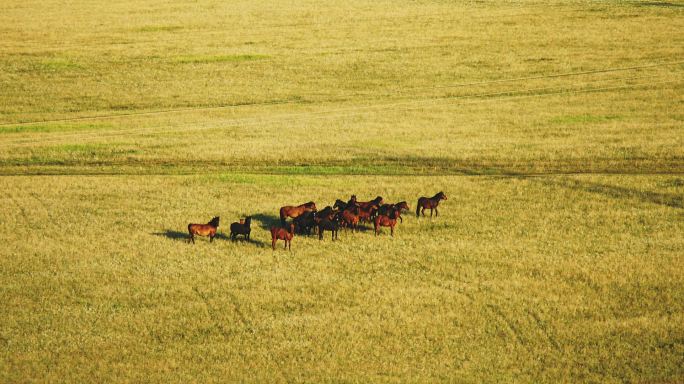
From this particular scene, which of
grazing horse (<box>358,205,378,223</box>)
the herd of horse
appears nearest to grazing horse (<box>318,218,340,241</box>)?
the herd of horse

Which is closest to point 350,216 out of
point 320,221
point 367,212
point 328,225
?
point 367,212

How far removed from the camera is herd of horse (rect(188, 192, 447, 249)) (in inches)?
655

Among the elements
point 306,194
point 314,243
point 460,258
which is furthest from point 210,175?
point 460,258

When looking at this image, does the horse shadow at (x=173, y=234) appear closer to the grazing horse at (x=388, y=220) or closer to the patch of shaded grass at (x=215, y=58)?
the grazing horse at (x=388, y=220)

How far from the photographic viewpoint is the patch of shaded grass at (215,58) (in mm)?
44844

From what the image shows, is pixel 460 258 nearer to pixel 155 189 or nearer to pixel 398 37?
pixel 155 189

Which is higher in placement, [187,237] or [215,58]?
[215,58]

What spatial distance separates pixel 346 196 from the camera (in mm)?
20609

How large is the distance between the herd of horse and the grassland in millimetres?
380

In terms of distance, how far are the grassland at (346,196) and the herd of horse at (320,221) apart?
38cm

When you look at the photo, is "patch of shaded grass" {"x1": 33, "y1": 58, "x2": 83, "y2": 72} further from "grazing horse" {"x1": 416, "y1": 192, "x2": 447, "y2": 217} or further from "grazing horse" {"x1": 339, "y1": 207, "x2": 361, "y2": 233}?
"grazing horse" {"x1": 339, "y1": 207, "x2": 361, "y2": 233}

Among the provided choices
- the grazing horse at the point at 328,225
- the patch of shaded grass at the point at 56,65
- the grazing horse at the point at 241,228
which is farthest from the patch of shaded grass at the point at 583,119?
the patch of shaded grass at the point at 56,65

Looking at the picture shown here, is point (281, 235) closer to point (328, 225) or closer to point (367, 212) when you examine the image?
point (328, 225)

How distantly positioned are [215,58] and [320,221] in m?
30.7
